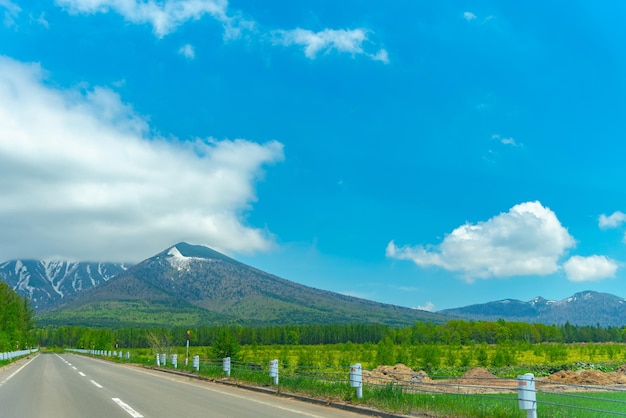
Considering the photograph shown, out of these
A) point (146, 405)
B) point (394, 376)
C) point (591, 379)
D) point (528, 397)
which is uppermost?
point (528, 397)

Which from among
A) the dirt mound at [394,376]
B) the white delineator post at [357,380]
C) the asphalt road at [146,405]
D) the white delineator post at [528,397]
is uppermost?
the white delineator post at [528,397]

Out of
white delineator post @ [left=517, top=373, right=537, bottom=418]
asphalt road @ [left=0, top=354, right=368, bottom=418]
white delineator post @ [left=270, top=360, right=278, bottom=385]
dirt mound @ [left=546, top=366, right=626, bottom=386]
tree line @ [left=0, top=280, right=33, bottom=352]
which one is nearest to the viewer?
white delineator post @ [left=517, top=373, right=537, bottom=418]

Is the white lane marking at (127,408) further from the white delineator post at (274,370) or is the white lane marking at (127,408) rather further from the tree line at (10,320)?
the tree line at (10,320)

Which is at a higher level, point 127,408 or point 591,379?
point 127,408

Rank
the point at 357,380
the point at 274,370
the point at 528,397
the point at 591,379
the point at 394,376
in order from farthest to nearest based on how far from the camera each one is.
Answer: the point at 394,376 → the point at 591,379 → the point at 274,370 → the point at 357,380 → the point at 528,397

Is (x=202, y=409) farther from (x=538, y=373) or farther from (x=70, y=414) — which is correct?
(x=538, y=373)

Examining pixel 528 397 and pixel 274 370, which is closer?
pixel 528 397

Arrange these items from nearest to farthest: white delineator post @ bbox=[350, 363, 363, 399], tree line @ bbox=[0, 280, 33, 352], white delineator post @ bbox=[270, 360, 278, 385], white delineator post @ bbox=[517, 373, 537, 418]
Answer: white delineator post @ bbox=[517, 373, 537, 418]
white delineator post @ bbox=[350, 363, 363, 399]
white delineator post @ bbox=[270, 360, 278, 385]
tree line @ bbox=[0, 280, 33, 352]

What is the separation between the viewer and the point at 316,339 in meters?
191

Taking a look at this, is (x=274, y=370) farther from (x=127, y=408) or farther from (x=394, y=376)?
(x=394, y=376)

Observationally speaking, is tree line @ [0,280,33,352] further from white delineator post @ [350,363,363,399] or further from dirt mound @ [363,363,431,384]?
white delineator post @ [350,363,363,399]

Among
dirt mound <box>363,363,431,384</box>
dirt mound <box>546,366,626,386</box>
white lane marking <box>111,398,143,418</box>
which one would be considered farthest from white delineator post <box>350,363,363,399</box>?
dirt mound <box>546,366,626,386</box>

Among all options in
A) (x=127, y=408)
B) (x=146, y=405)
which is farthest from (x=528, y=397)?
(x=146, y=405)

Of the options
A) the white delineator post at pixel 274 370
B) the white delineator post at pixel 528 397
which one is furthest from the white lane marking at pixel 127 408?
the white delineator post at pixel 528 397
